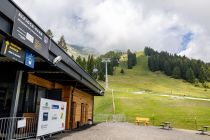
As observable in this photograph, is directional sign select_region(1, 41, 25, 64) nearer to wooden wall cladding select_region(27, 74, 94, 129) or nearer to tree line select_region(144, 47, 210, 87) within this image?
wooden wall cladding select_region(27, 74, 94, 129)

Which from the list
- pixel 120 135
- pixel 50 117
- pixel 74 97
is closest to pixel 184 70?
pixel 74 97

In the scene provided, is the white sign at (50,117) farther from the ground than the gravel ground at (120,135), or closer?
farther from the ground

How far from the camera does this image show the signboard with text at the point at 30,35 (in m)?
7.24

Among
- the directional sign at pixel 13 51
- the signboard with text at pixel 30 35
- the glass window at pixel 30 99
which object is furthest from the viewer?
the glass window at pixel 30 99

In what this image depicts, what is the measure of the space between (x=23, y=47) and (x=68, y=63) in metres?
4.44

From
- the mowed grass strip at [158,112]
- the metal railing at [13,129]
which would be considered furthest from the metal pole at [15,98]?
the mowed grass strip at [158,112]

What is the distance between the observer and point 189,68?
12562 cm

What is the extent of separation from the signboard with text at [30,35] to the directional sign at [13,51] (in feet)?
1.12

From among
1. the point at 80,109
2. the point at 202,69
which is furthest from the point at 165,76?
the point at 80,109

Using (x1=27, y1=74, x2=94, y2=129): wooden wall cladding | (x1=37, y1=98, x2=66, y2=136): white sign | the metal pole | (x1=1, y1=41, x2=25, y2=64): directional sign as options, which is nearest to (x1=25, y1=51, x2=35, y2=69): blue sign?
(x1=1, y1=41, x2=25, y2=64): directional sign

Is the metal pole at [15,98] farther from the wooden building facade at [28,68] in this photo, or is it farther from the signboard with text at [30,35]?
the signboard with text at [30,35]

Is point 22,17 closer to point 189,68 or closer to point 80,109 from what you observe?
point 80,109

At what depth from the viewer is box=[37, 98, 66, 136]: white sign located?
1057 cm

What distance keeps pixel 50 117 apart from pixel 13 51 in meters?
4.84
